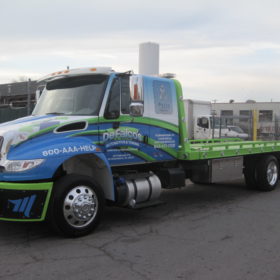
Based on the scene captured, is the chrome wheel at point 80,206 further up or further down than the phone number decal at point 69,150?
further down

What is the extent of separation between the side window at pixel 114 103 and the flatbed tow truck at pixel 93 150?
0.05ft

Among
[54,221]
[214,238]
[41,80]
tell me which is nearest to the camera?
[54,221]

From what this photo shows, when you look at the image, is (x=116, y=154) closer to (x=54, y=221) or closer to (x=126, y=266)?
(x=54, y=221)

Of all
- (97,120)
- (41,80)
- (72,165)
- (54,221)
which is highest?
(41,80)

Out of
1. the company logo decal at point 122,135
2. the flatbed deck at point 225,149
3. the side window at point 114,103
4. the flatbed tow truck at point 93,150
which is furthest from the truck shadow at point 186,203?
the side window at point 114,103

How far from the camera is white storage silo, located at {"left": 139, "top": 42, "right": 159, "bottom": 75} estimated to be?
718cm

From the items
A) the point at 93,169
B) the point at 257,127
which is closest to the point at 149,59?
the point at 93,169

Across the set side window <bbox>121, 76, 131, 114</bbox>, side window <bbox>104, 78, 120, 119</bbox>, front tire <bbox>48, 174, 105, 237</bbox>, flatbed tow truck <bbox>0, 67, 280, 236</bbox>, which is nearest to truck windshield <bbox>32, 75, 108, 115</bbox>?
flatbed tow truck <bbox>0, 67, 280, 236</bbox>

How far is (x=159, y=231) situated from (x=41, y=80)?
3.39m

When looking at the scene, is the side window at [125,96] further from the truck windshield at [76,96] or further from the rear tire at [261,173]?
the rear tire at [261,173]

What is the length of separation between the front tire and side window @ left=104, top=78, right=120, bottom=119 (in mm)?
1078

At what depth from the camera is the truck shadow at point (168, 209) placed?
5734 millimetres

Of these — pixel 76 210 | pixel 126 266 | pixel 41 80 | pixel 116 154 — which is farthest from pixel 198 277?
pixel 41 80

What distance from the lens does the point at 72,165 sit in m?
6.12
